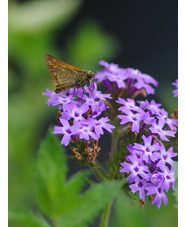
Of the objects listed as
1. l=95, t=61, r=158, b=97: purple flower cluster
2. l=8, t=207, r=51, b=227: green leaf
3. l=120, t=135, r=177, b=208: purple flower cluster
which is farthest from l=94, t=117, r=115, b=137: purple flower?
l=8, t=207, r=51, b=227: green leaf

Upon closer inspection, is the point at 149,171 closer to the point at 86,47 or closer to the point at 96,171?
the point at 96,171

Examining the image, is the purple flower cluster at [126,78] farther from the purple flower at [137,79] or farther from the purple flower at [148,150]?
the purple flower at [148,150]

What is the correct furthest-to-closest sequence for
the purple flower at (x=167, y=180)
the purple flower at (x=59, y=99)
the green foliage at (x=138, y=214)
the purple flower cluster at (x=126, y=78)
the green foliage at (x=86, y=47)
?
1. the green foliage at (x=86, y=47)
2. the green foliage at (x=138, y=214)
3. the purple flower cluster at (x=126, y=78)
4. the purple flower at (x=59, y=99)
5. the purple flower at (x=167, y=180)

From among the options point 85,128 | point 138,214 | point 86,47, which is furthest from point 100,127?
point 86,47

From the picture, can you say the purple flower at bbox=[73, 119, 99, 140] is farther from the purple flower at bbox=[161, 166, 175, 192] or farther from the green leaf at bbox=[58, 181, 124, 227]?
the green leaf at bbox=[58, 181, 124, 227]

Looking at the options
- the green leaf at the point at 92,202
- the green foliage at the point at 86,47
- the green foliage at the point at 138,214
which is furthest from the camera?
the green foliage at the point at 86,47

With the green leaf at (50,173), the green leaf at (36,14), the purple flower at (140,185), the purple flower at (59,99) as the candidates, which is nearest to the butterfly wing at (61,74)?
the purple flower at (59,99)

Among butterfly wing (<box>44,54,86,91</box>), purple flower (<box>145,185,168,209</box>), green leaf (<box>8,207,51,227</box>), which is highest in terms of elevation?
butterfly wing (<box>44,54,86,91</box>)
